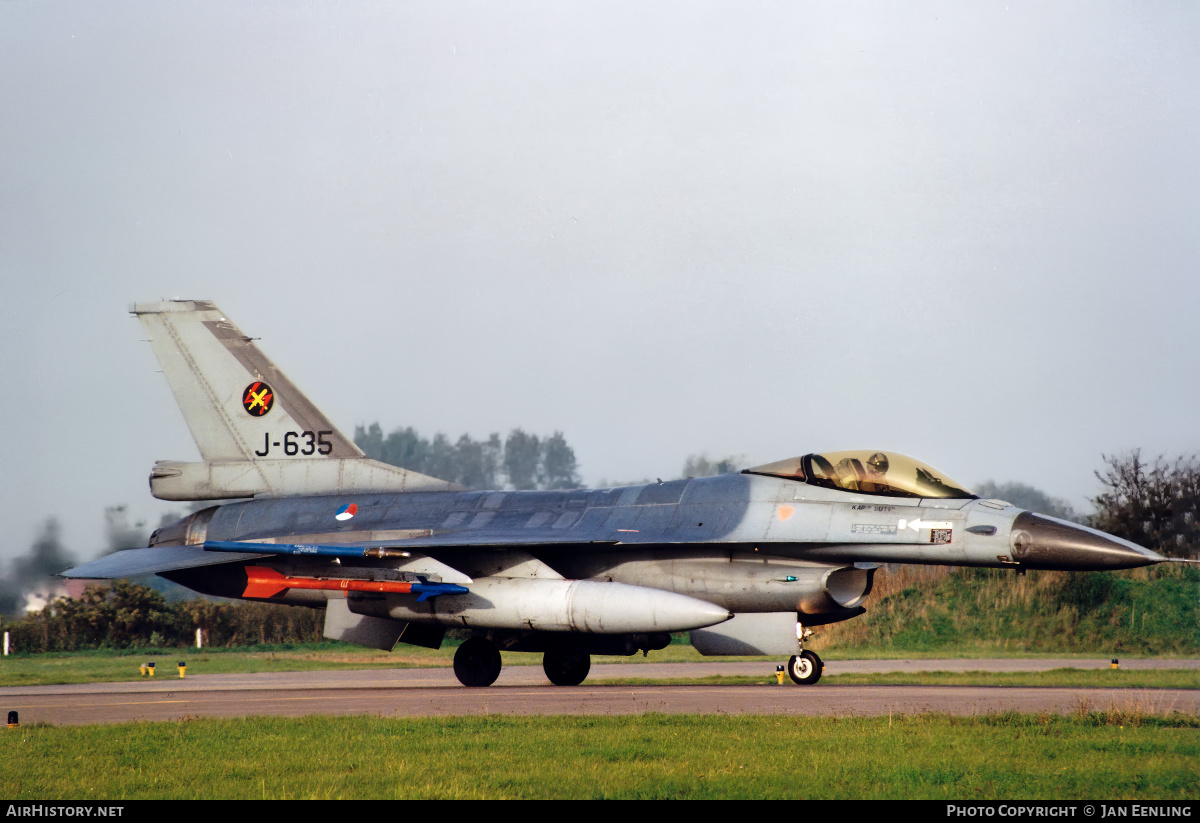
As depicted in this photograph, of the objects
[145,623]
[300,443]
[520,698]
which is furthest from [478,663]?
[145,623]

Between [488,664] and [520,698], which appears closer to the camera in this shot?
[520,698]

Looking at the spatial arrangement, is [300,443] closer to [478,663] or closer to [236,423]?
[236,423]

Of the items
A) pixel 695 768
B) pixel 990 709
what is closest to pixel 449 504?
pixel 990 709

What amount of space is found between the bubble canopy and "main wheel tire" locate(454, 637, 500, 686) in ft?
14.6

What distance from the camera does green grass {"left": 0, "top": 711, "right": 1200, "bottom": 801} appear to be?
6.62 meters

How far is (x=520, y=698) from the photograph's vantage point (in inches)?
509

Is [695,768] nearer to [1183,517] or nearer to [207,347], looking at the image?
[207,347]

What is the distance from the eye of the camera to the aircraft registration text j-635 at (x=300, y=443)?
57.0 ft

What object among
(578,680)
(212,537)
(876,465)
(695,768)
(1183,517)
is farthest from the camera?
(1183,517)

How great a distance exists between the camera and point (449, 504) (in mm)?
16109

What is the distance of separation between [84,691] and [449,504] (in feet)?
17.8

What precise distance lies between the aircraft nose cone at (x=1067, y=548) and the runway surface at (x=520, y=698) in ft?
4.47

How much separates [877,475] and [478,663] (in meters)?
5.52

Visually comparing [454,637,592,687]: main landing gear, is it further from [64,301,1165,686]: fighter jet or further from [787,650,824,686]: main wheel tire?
[787,650,824,686]: main wheel tire
